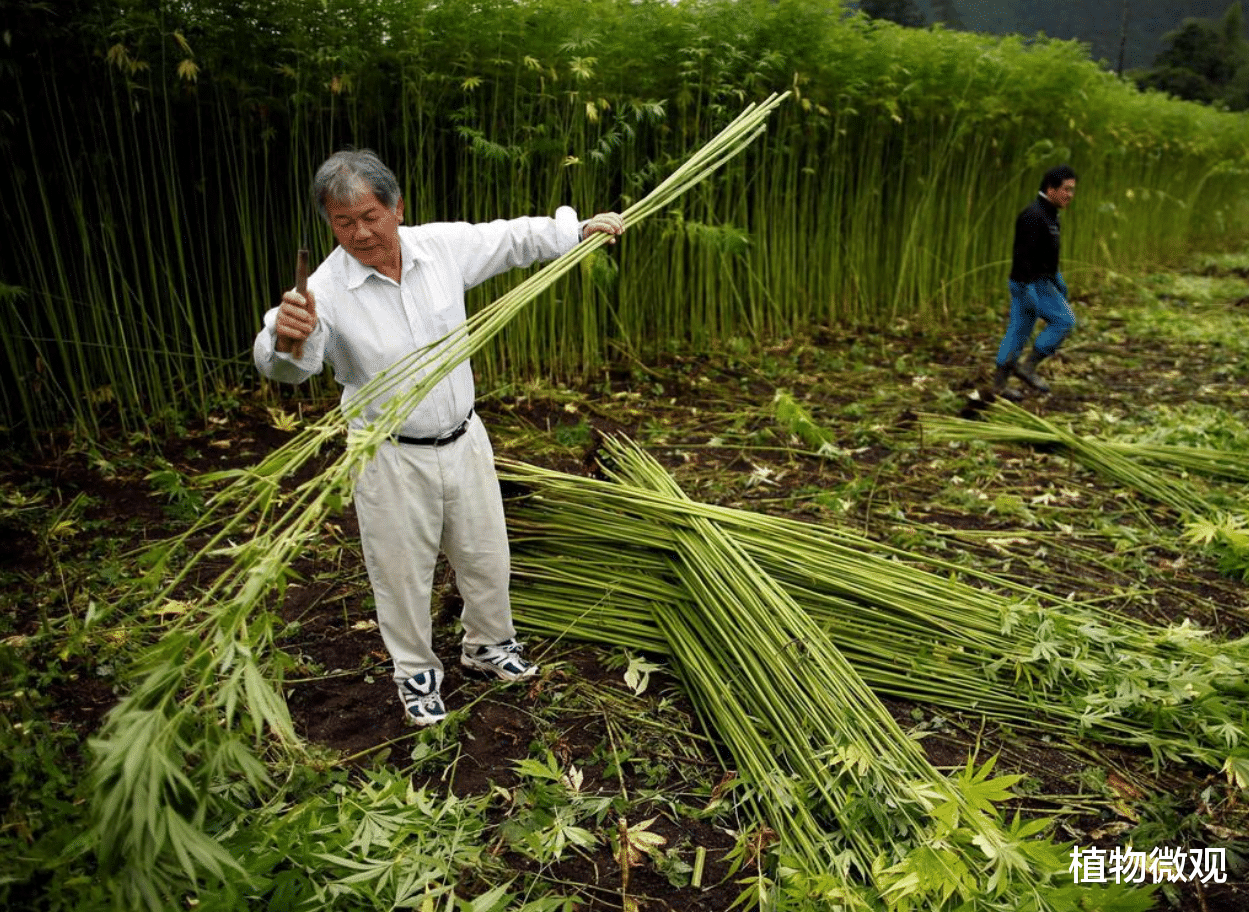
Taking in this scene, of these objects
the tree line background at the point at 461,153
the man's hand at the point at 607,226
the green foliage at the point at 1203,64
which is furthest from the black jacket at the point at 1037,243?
the green foliage at the point at 1203,64

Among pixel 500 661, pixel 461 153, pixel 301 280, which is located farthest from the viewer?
pixel 461 153

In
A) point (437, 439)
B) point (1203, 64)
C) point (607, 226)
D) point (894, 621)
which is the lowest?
point (894, 621)

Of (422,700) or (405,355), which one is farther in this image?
(422,700)

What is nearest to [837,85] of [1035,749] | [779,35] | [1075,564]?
[779,35]

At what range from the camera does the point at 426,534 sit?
91.0 inches

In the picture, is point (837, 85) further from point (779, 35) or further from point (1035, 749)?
point (1035, 749)

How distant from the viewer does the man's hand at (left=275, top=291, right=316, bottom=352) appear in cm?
187

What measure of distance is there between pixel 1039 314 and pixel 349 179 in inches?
194

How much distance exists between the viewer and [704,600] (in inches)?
100

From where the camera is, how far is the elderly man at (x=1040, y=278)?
18.0 feet

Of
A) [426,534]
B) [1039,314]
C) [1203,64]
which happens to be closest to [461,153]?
[426,534]

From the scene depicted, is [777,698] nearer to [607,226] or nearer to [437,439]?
[437,439]

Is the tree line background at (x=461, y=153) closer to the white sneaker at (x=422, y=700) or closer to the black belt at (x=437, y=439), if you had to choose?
the black belt at (x=437, y=439)

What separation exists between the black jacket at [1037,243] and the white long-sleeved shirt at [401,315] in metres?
4.16
